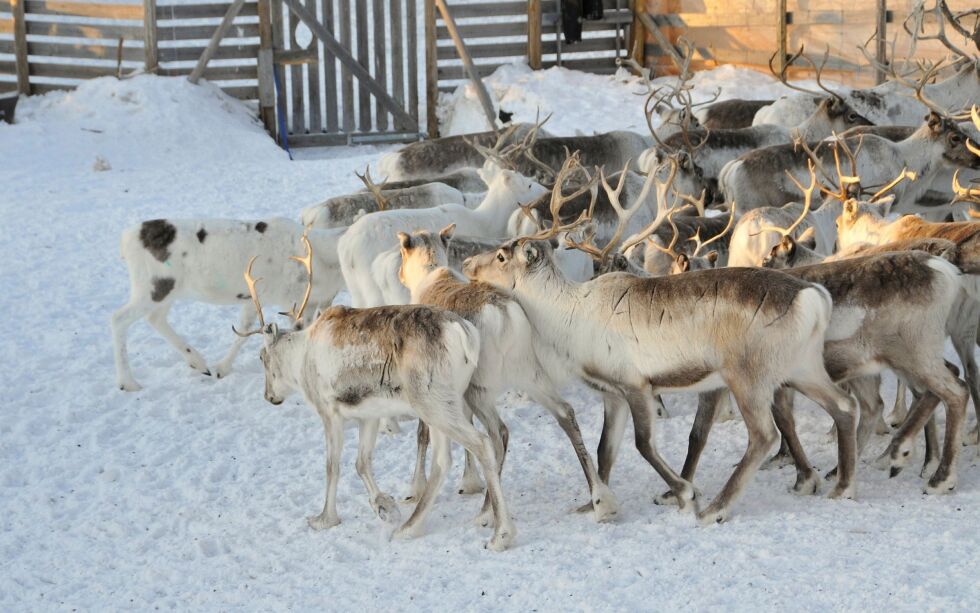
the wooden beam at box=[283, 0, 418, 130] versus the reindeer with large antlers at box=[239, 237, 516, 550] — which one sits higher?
the reindeer with large antlers at box=[239, 237, 516, 550]

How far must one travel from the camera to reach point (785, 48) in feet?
52.0

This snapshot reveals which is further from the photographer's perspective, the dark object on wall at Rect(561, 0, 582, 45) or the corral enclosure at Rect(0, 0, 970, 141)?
the dark object on wall at Rect(561, 0, 582, 45)

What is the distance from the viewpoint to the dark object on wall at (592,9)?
17.2m

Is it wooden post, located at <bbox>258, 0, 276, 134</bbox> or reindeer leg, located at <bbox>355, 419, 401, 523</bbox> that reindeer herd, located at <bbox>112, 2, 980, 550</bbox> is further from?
wooden post, located at <bbox>258, 0, 276, 134</bbox>

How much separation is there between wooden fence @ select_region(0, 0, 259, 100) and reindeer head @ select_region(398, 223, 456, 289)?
37.3 feet

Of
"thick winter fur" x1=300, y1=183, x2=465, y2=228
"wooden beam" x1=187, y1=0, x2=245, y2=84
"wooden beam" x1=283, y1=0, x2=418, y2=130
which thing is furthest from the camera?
"wooden beam" x1=283, y1=0, x2=418, y2=130

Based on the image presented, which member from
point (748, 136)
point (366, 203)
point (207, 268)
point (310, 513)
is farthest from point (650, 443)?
point (748, 136)

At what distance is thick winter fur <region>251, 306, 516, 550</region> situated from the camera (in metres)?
4.88

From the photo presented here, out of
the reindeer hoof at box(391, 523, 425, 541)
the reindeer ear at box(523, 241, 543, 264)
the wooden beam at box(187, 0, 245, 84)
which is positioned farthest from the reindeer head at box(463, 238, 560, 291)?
the wooden beam at box(187, 0, 245, 84)

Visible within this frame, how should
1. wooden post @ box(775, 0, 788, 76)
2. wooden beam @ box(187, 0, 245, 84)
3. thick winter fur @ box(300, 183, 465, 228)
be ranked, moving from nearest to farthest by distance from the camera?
thick winter fur @ box(300, 183, 465, 228)
wooden post @ box(775, 0, 788, 76)
wooden beam @ box(187, 0, 245, 84)

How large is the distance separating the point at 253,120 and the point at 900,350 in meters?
12.8

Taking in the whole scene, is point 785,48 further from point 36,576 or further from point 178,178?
point 36,576

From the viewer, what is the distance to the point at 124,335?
743 cm

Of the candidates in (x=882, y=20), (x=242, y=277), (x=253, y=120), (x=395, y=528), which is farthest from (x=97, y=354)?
(x=882, y=20)
